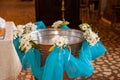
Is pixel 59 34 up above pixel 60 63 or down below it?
above

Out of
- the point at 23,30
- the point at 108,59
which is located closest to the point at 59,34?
the point at 23,30

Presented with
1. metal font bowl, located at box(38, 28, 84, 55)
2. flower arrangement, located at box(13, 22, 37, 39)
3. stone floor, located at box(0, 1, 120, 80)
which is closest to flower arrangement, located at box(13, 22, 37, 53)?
flower arrangement, located at box(13, 22, 37, 39)

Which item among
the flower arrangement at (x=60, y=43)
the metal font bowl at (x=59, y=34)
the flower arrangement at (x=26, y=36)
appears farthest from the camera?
the metal font bowl at (x=59, y=34)

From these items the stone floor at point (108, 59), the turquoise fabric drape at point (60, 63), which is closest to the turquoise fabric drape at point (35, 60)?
the turquoise fabric drape at point (60, 63)

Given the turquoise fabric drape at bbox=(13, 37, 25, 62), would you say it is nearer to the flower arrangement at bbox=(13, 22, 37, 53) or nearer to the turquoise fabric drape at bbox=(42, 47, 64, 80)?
the flower arrangement at bbox=(13, 22, 37, 53)

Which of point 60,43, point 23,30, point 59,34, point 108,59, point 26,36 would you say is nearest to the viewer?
point 60,43

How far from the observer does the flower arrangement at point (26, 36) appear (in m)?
1.86

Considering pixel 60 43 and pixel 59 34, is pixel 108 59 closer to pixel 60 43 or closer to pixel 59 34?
pixel 59 34

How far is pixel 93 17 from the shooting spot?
A: 691cm

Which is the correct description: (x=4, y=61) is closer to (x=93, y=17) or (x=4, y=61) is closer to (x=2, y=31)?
(x=2, y=31)

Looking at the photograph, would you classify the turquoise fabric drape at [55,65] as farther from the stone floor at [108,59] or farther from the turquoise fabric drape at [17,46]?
the stone floor at [108,59]

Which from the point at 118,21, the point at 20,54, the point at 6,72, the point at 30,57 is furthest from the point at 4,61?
the point at 118,21

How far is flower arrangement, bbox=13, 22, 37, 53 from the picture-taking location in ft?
6.09

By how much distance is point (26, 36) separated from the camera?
74.2 inches
